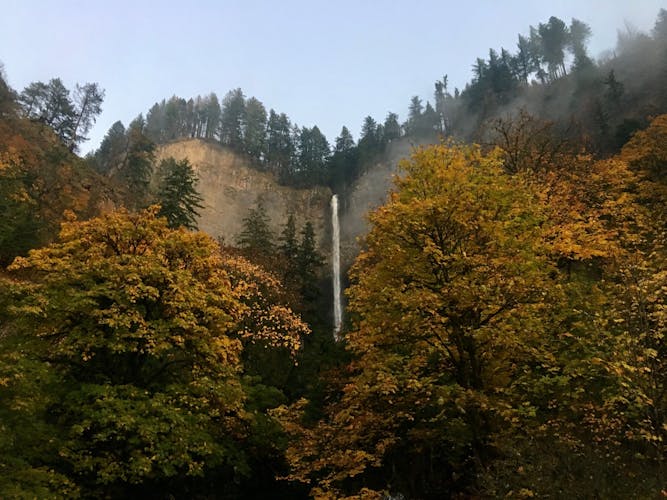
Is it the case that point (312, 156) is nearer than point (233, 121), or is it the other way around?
point (312, 156)

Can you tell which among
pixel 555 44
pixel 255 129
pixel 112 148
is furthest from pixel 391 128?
pixel 112 148

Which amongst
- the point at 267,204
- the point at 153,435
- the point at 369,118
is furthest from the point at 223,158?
the point at 153,435

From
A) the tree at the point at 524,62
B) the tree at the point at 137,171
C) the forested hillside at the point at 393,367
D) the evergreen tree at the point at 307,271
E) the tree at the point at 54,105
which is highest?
the tree at the point at 524,62

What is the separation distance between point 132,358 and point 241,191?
82710 millimetres

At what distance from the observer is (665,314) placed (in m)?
9.14

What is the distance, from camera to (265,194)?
9631 cm

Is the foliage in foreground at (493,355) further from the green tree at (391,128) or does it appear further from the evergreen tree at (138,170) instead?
the green tree at (391,128)

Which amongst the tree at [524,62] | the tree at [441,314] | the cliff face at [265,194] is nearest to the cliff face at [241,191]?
the cliff face at [265,194]

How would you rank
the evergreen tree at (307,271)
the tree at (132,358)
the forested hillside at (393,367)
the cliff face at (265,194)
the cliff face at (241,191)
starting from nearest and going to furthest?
the forested hillside at (393,367), the tree at (132,358), the evergreen tree at (307,271), the cliff face at (265,194), the cliff face at (241,191)

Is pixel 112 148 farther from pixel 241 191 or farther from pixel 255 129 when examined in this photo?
pixel 255 129

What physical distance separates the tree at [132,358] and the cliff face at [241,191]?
237ft

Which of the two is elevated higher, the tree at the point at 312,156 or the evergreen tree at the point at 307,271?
the tree at the point at 312,156

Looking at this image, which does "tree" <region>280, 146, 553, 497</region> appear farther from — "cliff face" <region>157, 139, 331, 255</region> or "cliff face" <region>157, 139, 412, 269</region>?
"cliff face" <region>157, 139, 331, 255</region>

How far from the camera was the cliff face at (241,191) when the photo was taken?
301ft
